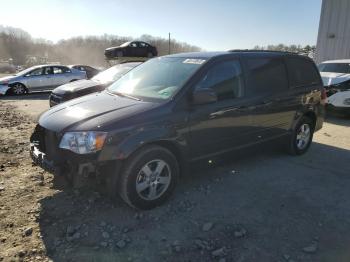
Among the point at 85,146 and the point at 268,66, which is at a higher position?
the point at 268,66

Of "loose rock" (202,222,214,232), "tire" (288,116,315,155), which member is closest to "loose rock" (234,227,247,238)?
"loose rock" (202,222,214,232)

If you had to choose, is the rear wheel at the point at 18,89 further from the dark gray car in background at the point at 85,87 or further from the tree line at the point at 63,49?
the tree line at the point at 63,49

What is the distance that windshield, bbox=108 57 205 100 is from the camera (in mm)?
4180

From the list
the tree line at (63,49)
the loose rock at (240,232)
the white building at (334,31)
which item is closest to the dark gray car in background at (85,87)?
the loose rock at (240,232)

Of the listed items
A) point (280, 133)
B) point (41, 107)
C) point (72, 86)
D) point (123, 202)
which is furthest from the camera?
point (41, 107)

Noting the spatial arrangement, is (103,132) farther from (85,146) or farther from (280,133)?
(280,133)

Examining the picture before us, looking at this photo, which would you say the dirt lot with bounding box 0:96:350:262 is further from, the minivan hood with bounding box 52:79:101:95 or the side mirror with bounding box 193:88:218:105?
the minivan hood with bounding box 52:79:101:95

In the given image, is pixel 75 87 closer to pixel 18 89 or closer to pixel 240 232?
pixel 240 232

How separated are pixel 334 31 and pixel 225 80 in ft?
44.2

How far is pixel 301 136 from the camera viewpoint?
20.0ft

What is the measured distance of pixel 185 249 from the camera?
3.18 m

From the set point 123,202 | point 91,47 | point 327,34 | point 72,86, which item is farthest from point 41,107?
point 91,47

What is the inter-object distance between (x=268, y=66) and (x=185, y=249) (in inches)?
125

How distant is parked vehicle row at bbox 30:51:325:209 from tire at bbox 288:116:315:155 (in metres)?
0.39
